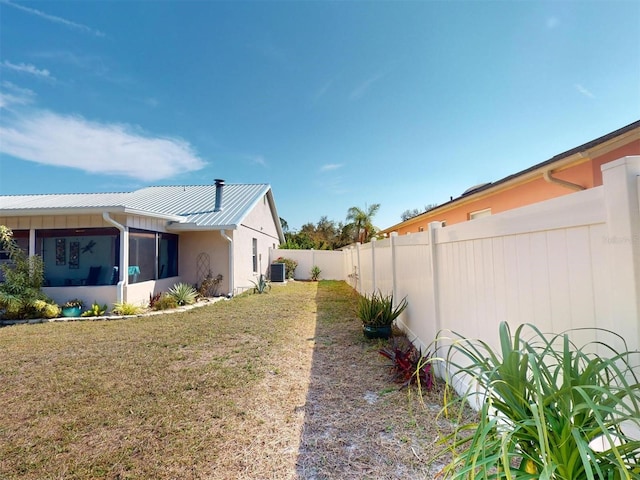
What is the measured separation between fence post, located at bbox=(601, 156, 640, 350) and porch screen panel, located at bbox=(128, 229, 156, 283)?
10.1 meters

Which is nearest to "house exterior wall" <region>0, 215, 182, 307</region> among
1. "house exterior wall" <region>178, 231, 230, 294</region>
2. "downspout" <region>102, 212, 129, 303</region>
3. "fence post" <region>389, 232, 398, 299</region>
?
"downspout" <region>102, 212, 129, 303</region>

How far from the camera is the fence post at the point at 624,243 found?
1293mm

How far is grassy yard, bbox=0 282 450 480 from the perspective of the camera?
2.33m

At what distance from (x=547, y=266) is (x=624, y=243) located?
2.01 ft

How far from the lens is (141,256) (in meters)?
9.15

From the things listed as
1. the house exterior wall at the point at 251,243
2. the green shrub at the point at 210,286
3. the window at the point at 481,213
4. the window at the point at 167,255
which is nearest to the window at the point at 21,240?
the window at the point at 167,255

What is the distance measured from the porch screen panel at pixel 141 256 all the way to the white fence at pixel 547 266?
27.9 feet

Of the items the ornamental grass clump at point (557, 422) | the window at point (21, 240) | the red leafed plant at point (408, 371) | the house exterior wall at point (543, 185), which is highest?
the house exterior wall at point (543, 185)

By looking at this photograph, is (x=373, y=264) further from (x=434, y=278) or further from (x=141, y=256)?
(x=141, y=256)

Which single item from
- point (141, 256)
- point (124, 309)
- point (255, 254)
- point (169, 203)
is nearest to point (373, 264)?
point (124, 309)

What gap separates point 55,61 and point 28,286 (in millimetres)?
6687

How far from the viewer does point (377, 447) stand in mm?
2463

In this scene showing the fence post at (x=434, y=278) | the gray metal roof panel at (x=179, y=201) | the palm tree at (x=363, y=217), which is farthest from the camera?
the palm tree at (x=363, y=217)

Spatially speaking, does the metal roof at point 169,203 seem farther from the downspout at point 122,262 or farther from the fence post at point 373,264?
the fence post at point 373,264
